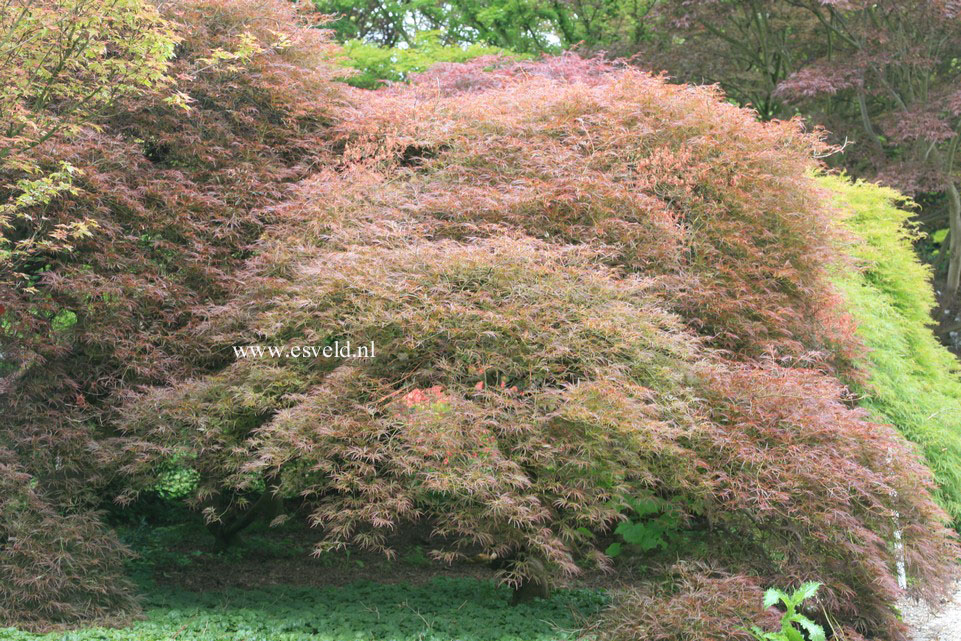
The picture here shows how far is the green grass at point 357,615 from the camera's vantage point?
4.31m

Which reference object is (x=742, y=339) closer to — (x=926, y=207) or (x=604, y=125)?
(x=604, y=125)

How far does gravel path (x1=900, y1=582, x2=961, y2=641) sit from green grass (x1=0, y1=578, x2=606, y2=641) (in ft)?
6.89

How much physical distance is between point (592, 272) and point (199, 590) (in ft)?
11.2

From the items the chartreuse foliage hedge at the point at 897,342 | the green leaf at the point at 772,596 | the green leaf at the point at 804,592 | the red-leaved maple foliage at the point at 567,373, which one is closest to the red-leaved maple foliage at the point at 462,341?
the red-leaved maple foliage at the point at 567,373

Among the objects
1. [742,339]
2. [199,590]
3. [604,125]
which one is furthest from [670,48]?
[199,590]

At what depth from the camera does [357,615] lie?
4.73 metres

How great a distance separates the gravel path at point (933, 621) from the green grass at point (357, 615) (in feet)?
6.89

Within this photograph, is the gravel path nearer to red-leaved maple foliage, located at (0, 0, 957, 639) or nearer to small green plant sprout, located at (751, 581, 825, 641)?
red-leaved maple foliage, located at (0, 0, 957, 639)

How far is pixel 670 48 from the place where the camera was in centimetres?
1316

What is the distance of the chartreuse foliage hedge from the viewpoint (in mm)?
7254

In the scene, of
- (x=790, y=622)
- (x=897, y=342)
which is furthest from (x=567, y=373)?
(x=897, y=342)

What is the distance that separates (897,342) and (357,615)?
599 cm

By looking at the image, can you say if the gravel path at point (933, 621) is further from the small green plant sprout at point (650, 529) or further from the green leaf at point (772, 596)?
the small green plant sprout at point (650, 529)

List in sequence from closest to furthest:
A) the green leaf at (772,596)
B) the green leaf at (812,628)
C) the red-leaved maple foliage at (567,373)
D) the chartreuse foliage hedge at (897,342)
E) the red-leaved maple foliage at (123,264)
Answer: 1. the green leaf at (812,628)
2. the green leaf at (772,596)
3. the red-leaved maple foliage at (567,373)
4. the red-leaved maple foliage at (123,264)
5. the chartreuse foliage hedge at (897,342)
